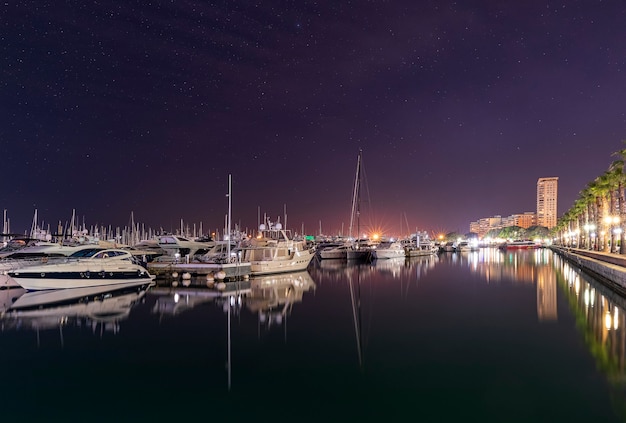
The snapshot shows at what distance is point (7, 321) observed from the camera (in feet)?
63.2

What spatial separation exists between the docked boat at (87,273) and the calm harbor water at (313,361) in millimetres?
1565

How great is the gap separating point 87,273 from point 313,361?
21887 mm

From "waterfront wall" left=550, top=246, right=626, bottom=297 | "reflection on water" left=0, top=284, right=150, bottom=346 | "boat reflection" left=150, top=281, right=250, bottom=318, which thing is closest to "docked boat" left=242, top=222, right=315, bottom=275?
"boat reflection" left=150, top=281, right=250, bottom=318

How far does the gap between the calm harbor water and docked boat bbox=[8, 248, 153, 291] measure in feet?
5.13

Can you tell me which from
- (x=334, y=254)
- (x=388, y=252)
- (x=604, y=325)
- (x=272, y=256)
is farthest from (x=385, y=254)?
(x=604, y=325)

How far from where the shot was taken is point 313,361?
13.7 m

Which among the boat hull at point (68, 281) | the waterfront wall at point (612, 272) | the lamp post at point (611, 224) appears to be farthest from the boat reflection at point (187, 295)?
the lamp post at point (611, 224)

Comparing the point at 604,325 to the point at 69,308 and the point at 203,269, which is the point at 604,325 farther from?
the point at 203,269

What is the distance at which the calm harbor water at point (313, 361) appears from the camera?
32.4ft

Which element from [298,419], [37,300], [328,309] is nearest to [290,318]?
[328,309]

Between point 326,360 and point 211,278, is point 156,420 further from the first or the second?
point 211,278

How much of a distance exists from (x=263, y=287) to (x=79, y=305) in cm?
1335

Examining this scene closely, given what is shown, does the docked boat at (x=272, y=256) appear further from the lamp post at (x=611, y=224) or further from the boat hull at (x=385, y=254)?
the lamp post at (x=611, y=224)

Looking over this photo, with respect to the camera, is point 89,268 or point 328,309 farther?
point 89,268
